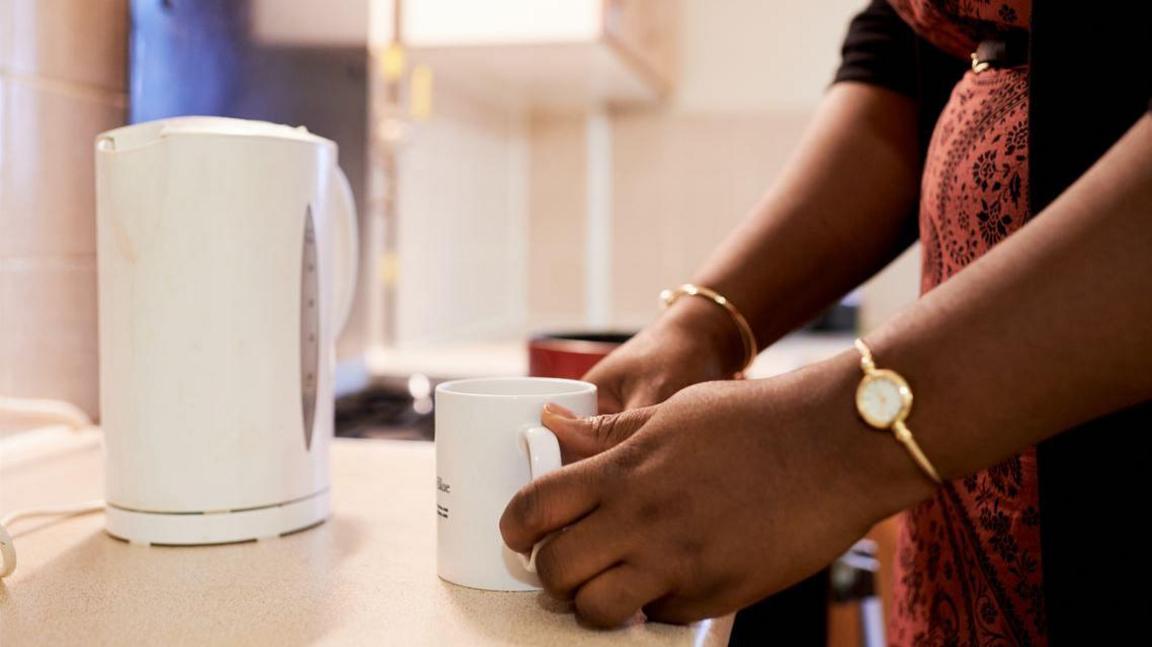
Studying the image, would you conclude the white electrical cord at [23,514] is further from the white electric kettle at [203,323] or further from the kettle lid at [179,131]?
the kettle lid at [179,131]

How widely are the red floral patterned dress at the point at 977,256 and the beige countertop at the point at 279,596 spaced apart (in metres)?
0.19

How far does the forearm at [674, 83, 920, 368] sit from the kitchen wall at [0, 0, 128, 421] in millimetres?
549

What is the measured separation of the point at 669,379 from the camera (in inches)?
28.3

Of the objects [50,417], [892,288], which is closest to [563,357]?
[50,417]

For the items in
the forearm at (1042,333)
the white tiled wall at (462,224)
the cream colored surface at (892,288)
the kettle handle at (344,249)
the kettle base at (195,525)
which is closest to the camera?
the forearm at (1042,333)

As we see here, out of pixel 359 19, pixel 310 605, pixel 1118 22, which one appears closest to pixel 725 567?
pixel 310 605

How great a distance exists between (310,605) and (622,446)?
0.18 m

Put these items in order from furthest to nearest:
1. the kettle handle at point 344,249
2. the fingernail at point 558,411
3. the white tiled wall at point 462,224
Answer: the white tiled wall at point 462,224 → the kettle handle at point 344,249 → the fingernail at point 558,411

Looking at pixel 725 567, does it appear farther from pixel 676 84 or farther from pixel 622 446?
pixel 676 84

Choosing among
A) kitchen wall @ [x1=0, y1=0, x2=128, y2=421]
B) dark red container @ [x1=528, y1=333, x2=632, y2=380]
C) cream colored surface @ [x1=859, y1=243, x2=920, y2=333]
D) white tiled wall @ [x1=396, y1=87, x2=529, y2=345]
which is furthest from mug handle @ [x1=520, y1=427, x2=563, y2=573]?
cream colored surface @ [x1=859, y1=243, x2=920, y2=333]

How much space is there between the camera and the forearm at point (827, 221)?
2.65 feet

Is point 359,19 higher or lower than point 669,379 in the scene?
higher

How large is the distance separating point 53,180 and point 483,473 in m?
0.59

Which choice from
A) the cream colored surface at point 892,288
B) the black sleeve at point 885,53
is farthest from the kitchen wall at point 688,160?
the black sleeve at point 885,53
